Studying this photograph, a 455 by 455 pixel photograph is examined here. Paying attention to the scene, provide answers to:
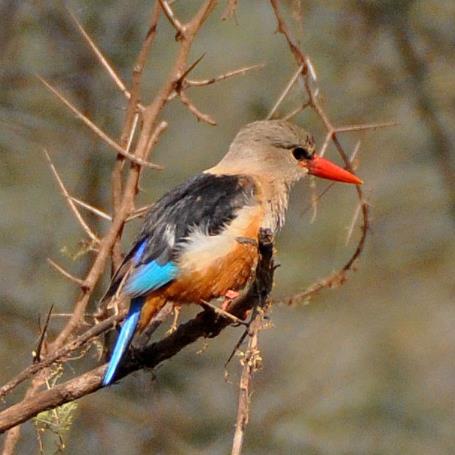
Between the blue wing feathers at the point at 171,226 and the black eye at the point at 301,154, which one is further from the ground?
the black eye at the point at 301,154

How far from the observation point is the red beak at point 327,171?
4.20 meters

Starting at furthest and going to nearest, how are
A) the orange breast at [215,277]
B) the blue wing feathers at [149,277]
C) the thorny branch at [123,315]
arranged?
the orange breast at [215,277] < the blue wing feathers at [149,277] < the thorny branch at [123,315]

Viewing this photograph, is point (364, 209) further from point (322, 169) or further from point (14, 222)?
point (14, 222)

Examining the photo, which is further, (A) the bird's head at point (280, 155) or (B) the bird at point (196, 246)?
(A) the bird's head at point (280, 155)

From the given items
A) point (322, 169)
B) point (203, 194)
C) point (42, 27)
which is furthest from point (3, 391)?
point (42, 27)

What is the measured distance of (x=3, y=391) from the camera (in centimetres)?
297

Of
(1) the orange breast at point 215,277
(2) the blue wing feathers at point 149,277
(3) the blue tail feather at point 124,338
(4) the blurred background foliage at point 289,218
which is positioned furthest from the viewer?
(4) the blurred background foliage at point 289,218

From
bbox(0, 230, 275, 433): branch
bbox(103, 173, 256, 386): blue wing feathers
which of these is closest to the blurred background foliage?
bbox(103, 173, 256, 386): blue wing feathers

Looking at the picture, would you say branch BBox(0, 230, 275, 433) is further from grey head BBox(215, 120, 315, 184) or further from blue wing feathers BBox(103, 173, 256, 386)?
grey head BBox(215, 120, 315, 184)

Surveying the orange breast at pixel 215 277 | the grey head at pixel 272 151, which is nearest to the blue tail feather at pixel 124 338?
the orange breast at pixel 215 277

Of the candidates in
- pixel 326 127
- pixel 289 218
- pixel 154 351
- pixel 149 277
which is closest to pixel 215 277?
pixel 149 277

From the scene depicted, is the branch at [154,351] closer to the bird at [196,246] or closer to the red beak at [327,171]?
the bird at [196,246]

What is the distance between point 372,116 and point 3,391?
390 cm

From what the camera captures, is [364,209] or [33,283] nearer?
[364,209]
